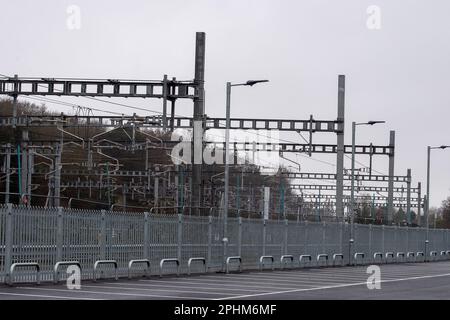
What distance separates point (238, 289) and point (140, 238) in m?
6.11

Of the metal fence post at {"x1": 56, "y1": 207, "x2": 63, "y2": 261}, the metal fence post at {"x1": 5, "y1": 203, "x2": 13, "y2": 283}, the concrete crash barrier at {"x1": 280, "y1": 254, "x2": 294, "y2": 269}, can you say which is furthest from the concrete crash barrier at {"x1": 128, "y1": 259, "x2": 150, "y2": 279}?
the concrete crash barrier at {"x1": 280, "y1": 254, "x2": 294, "y2": 269}

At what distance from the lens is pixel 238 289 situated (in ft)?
87.7

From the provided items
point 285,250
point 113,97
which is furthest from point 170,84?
point 285,250

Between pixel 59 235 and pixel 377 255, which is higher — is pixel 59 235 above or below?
above

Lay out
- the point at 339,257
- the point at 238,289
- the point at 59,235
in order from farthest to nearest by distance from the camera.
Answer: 1. the point at 339,257
2. the point at 59,235
3. the point at 238,289

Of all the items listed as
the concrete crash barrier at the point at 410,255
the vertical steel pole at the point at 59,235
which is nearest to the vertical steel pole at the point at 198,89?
the vertical steel pole at the point at 59,235

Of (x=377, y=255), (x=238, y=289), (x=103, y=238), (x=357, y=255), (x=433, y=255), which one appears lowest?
(x=433, y=255)

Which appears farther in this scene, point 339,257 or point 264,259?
point 339,257

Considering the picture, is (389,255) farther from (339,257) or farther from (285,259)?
(285,259)

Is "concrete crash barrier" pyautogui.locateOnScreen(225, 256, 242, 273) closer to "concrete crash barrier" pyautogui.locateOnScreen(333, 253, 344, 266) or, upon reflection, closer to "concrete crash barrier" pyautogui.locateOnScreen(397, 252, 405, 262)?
"concrete crash barrier" pyautogui.locateOnScreen(333, 253, 344, 266)

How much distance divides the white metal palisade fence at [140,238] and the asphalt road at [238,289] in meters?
0.92

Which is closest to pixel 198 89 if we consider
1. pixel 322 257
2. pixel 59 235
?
pixel 322 257
